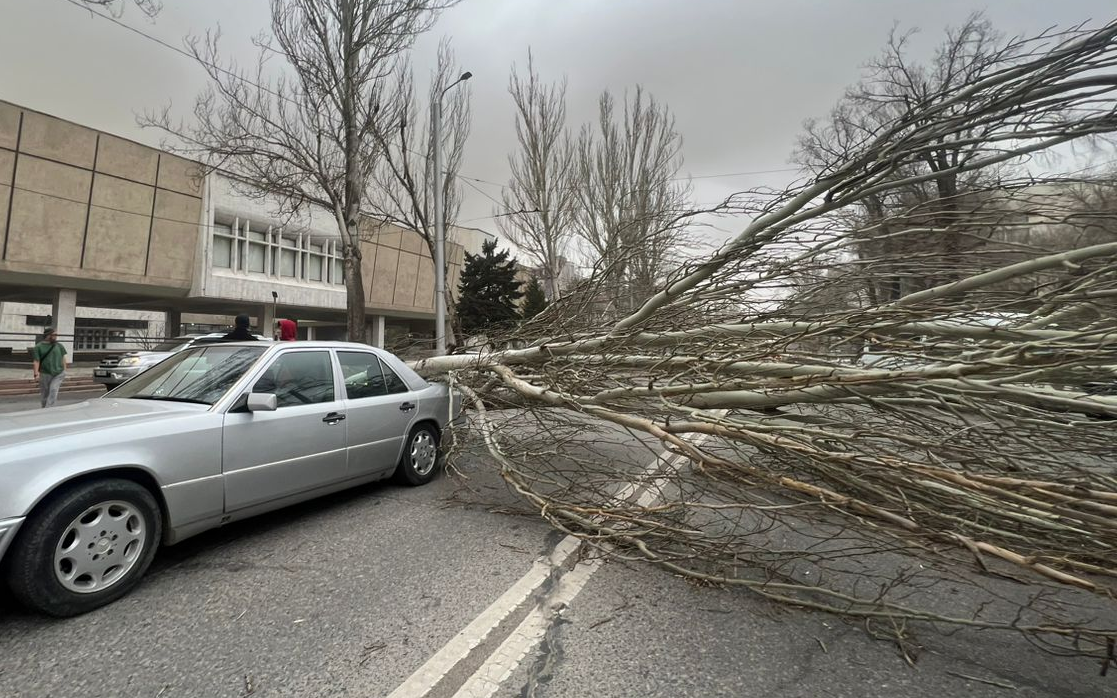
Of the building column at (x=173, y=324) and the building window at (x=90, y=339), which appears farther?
the building column at (x=173, y=324)

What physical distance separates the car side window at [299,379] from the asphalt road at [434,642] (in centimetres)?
107

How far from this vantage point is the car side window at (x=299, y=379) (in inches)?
151

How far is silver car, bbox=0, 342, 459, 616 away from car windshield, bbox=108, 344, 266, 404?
0.04 ft

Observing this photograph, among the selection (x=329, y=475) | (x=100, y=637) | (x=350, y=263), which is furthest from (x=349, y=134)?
(x=100, y=637)

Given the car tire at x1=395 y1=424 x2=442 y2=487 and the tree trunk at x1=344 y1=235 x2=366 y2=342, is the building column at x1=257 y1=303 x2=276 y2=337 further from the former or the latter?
the car tire at x1=395 y1=424 x2=442 y2=487

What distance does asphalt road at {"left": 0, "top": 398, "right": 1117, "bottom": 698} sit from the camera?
214 centimetres

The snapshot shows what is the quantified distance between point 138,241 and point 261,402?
22257mm

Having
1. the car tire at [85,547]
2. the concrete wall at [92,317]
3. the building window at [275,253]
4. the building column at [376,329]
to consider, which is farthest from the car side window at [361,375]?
the concrete wall at [92,317]

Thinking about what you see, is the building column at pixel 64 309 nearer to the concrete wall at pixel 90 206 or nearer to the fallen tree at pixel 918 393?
the concrete wall at pixel 90 206

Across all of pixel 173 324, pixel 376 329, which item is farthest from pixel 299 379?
pixel 173 324

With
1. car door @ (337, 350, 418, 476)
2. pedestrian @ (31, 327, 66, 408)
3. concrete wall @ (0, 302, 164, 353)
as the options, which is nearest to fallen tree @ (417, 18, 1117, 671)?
car door @ (337, 350, 418, 476)

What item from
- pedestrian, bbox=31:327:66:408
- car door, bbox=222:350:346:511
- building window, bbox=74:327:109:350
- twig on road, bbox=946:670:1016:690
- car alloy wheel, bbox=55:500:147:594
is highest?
building window, bbox=74:327:109:350

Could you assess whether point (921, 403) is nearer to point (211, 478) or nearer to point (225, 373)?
point (211, 478)

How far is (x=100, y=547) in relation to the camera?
267cm
